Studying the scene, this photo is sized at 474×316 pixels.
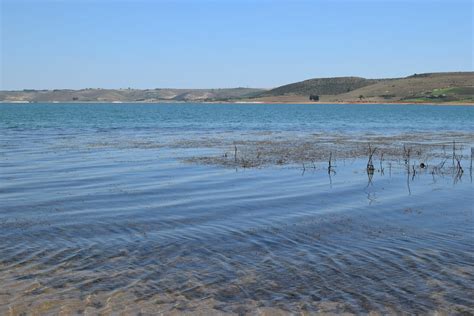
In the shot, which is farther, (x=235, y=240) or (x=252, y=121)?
(x=252, y=121)

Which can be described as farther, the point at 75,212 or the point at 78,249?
the point at 75,212

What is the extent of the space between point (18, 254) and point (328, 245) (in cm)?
605

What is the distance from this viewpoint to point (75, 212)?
14.5 meters

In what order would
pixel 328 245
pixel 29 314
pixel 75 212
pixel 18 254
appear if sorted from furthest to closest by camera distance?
1. pixel 75 212
2. pixel 328 245
3. pixel 18 254
4. pixel 29 314

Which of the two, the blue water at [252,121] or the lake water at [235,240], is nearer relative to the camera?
the lake water at [235,240]

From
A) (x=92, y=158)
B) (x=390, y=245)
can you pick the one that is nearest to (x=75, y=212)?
(x=390, y=245)

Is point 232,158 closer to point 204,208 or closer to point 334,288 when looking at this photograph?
point 204,208

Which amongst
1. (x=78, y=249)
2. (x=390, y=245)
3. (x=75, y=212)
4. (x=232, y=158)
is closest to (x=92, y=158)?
(x=232, y=158)

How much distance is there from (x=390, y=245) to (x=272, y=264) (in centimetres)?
286

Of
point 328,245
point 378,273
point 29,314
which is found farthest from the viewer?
point 328,245

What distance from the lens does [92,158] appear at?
1057 inches

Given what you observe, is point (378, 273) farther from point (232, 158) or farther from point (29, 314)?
point (232, 158)

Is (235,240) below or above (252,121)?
below

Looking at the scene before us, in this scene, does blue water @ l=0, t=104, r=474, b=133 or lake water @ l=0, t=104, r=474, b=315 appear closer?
lake water @ l=0, t=104, r=474, b=315
